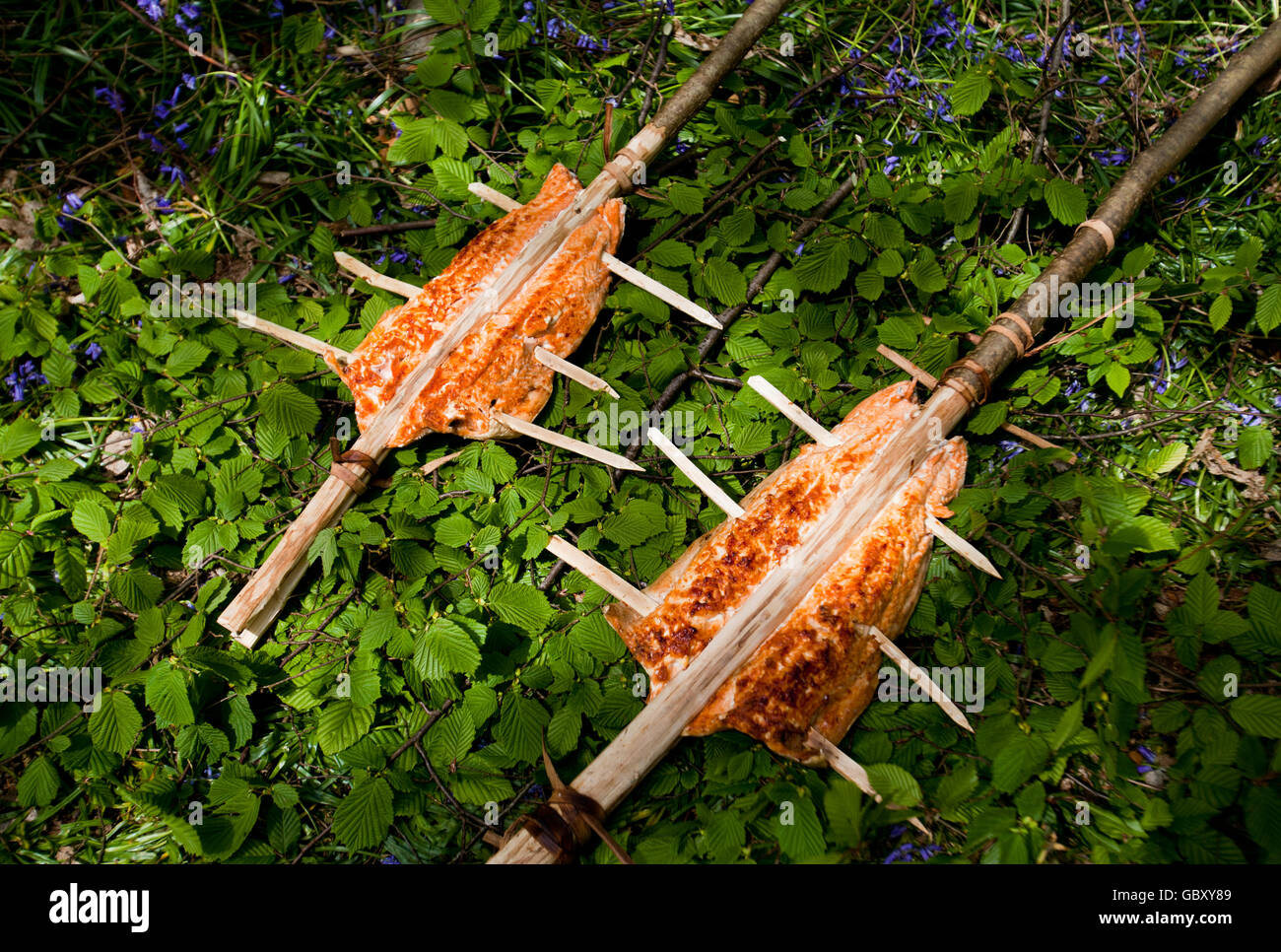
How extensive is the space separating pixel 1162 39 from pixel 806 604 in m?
4.02

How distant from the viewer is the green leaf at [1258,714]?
2.31 m

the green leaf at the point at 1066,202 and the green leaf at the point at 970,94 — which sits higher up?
the green leaf at the point at 970,94

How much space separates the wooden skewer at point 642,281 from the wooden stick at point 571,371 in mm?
479

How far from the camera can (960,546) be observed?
274cm

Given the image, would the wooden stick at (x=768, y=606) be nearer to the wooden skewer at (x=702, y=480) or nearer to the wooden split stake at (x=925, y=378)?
the wooden split stake at (x=925, y=378)

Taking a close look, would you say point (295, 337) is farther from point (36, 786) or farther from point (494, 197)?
point (36, 786)

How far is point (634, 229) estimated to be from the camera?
3.74 m

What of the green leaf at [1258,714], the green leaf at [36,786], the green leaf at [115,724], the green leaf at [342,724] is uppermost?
the green leaf at [1258,714]

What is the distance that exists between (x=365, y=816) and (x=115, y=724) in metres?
1.08

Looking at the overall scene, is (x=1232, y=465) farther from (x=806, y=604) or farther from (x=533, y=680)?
(x=533, y=680)

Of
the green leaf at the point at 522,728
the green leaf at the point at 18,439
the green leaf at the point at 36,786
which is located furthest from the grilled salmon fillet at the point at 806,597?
the green leaf at the point at 18,439

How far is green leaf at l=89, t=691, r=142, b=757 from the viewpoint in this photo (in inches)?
109

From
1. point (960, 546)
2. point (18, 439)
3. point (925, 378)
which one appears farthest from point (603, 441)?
point (18, 439)
